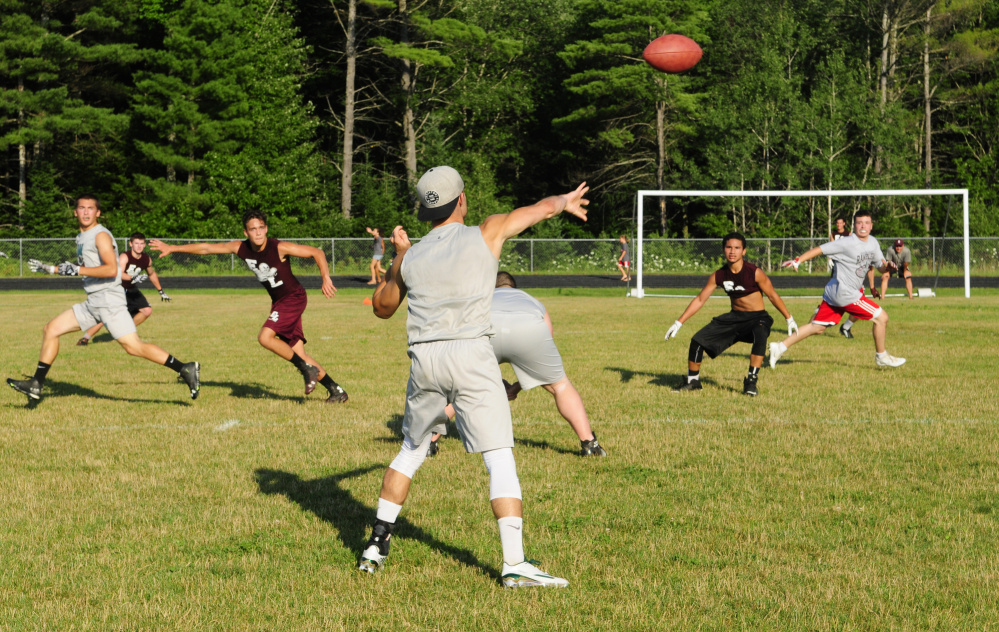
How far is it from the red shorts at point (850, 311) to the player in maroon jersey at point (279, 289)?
6.67 meters

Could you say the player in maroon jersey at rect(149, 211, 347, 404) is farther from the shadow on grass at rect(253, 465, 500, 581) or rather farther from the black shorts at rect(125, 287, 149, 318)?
the black shorts at rect(125, 287, 149, 318)

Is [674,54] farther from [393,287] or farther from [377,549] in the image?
[377,549]

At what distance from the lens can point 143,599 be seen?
4.71 metres

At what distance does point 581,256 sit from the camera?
40250 mm

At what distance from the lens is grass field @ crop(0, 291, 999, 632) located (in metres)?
4.57

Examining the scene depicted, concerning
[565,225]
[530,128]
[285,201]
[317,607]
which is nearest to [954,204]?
[565,225]

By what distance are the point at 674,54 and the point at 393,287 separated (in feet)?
58.6

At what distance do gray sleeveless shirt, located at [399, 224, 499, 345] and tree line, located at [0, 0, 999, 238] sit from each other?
38430 millimetres

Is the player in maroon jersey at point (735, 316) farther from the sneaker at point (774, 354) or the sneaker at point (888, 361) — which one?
the sneaker at point (888, 361)

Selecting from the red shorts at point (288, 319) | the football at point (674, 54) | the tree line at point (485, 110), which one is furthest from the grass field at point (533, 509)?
the tree line at point (485, 110)

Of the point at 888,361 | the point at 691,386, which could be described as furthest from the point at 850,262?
the point at 691,386

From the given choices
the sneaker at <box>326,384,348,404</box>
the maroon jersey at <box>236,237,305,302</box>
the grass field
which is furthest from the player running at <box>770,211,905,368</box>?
the maroon jersey at <box>236,237,305,302</box>

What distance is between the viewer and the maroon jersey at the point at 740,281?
11234 mm

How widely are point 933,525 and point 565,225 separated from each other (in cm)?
4714
